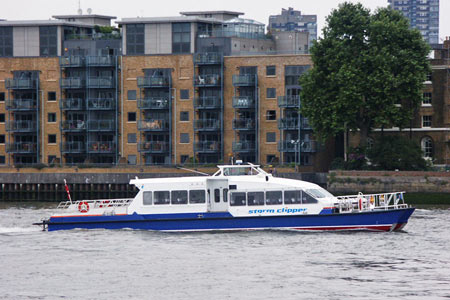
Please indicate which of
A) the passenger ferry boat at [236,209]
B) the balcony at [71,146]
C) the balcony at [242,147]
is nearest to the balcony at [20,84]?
the balcony at [71,146]

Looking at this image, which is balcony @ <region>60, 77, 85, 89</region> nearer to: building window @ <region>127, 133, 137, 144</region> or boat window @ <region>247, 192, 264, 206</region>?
building window @ <region>127, 133, 137, 144</region>

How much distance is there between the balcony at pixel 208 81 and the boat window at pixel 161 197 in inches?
1602

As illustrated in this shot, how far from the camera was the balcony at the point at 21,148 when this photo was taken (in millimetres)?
93412

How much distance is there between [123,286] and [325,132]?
45978 mm

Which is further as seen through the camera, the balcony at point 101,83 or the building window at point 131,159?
the building window at point 131,159

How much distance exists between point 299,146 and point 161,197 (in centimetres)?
3820

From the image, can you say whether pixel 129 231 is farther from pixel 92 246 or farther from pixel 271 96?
pixel 271 96

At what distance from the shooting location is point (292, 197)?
4906 centimetres

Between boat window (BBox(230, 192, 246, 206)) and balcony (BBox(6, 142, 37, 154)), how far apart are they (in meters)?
48.0

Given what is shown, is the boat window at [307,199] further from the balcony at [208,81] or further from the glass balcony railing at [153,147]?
the glass balcony railing at [153,147]

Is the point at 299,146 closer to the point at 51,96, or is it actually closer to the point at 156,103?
the point at 156,103

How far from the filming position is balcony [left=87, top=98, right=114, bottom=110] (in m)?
92.4

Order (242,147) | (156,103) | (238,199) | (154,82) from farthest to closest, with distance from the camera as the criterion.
A: 1. (156,103)
2. (154,82)
3. (242,147)
4. (238,199)

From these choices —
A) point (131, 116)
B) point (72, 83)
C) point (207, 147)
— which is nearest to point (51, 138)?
point (72, 83)
